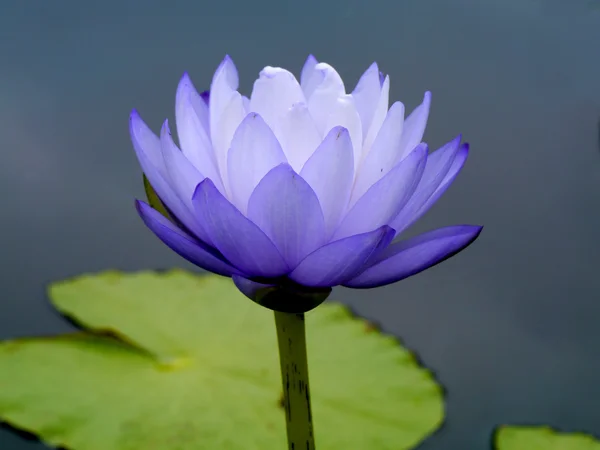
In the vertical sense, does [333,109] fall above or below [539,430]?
above

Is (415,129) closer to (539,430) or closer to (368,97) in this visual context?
(368,97)

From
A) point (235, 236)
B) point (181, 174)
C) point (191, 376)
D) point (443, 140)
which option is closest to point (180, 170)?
point (181, 174)

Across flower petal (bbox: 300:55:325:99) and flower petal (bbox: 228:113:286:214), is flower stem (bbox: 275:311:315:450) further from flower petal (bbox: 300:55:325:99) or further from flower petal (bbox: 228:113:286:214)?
flower petal (bbox: 300:55:325:99)

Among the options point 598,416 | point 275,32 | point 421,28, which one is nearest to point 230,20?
point 275,32

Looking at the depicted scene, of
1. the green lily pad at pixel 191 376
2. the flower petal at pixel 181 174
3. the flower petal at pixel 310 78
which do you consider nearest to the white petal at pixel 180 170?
the flower petal at pixel 181 174

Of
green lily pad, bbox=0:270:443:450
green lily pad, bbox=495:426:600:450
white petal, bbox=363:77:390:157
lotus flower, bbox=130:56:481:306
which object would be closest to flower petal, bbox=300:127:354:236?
lotus flower, bbox=130:56:481:306

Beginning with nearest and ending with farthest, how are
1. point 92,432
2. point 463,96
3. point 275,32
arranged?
1. point 92,432
2. point 463,96
3. point 275,32

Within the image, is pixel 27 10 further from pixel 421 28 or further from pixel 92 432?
pixel 92 432
